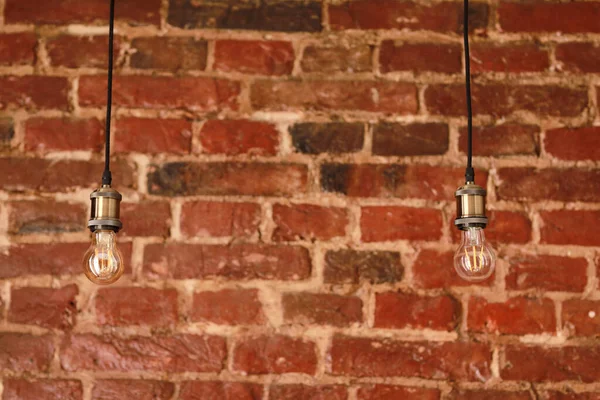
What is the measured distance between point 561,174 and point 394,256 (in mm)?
364

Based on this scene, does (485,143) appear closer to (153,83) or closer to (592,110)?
(592,110)

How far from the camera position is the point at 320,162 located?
1.25m

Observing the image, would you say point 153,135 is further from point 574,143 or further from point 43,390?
point 574,143

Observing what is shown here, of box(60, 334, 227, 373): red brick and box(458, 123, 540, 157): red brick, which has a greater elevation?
box(458, 123, 540, 157): red brick

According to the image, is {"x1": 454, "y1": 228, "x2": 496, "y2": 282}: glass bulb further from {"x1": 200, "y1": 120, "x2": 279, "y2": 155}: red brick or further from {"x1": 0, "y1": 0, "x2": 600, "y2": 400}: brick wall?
{"x1": 200, "y1": 120, "x2": 279, "y2": 155}: red brick

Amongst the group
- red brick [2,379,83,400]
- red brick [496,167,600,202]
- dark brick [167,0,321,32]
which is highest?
dark brick [167,0,321,32]

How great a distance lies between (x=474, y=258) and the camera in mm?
975

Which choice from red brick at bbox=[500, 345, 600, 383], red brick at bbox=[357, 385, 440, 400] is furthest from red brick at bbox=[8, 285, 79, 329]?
red brick at bbox=[500, 345, 600, 383]

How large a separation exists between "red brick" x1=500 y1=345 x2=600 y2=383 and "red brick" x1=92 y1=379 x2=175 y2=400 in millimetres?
634

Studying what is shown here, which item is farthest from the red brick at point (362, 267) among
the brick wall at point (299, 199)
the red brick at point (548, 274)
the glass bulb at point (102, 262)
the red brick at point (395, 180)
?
the glass bulb at point (102, 262)

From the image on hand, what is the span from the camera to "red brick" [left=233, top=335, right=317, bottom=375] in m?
1.20

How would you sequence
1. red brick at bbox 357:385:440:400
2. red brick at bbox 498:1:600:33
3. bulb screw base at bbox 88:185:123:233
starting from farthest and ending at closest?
1. red brick at bbox 498:1:600:33
2. red brick at bbox 357:385:440:400
3. bulb screw base at bbox 88:185:123:233

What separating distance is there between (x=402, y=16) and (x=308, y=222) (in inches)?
18.2

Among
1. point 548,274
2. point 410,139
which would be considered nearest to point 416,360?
point 548,274
